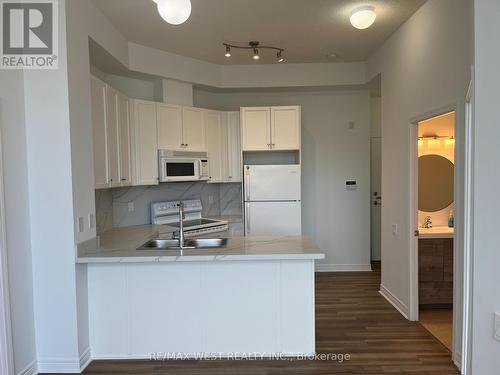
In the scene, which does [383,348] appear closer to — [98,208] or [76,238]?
[76,238]

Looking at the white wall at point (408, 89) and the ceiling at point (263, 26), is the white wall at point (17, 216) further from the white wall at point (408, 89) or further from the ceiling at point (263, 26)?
the white wall at point (408, 89)

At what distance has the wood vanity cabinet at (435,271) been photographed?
3715 mm

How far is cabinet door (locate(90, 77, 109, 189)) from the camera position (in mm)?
3122

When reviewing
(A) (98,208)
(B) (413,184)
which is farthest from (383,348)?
(A) (98,208)

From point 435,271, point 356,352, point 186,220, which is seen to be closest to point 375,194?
point 435,271

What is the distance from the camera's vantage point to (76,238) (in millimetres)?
2672

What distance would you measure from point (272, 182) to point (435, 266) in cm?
213

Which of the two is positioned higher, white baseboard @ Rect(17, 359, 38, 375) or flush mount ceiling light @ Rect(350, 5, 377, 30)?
flush mount ceiling light @ Rect(350, 5, 377, 30)

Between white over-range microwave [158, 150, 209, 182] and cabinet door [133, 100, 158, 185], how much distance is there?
0.31 feet

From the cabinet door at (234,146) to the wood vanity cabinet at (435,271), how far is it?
8.28 feet

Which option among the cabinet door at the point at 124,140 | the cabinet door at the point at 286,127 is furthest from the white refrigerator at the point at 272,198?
the cabinet door at the point at 124,140

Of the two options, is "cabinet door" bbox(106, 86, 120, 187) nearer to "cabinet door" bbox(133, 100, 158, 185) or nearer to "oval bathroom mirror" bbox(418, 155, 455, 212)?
"cabinet door" bbox(133, 100, 158, 185)

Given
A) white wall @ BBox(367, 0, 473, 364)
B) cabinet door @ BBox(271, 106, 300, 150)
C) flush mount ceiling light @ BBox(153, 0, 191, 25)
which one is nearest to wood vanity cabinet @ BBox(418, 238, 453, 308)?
white wall @ BBox(367, 0, 473, 364)

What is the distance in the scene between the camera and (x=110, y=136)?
3451mm
